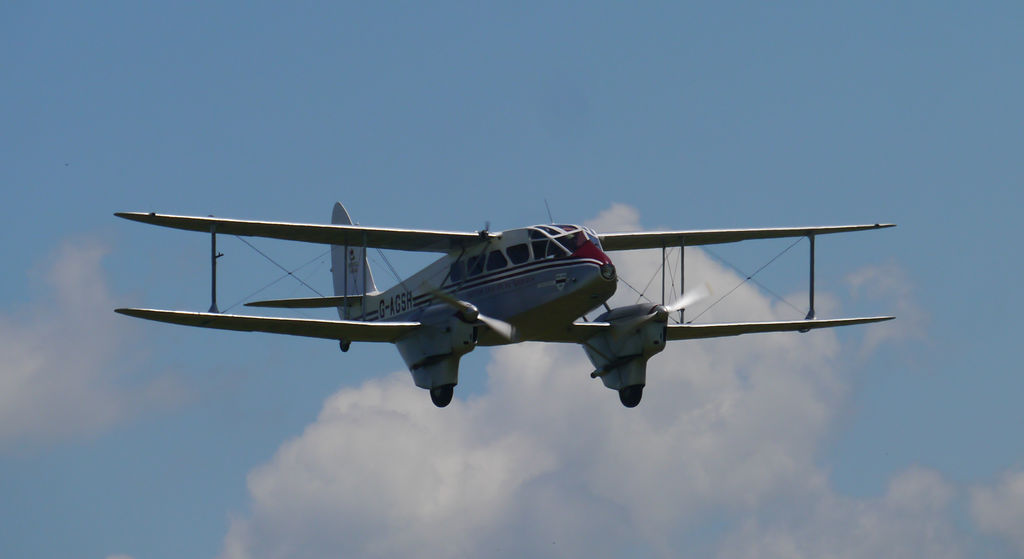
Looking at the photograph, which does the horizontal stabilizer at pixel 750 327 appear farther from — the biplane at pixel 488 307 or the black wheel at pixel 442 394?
the black wheel at pixel 442 394

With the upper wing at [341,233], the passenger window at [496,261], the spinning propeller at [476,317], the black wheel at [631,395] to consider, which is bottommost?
the black wheel at [631,395]

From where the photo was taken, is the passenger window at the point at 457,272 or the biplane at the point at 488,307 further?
the passenger window at the point at 457,272

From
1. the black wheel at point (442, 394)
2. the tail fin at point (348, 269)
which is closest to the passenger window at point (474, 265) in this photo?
the black wheel at point (442, 394)

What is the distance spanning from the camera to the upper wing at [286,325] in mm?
36594

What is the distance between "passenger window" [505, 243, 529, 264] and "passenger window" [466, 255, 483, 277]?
1110mm

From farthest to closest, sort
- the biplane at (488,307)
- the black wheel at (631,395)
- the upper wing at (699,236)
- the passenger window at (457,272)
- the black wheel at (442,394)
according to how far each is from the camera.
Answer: the upper wing at (699,236)
the black wheel at (631,395)
the passenger window at (457,272)
the black wheel at (442,394)
the biplane at (488,307)

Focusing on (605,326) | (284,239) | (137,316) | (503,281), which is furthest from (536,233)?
(137,316)

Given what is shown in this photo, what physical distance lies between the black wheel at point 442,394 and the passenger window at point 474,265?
3.17 metres

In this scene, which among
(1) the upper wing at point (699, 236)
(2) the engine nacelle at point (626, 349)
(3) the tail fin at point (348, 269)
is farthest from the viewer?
(3) the tail fin at point (348, 269)

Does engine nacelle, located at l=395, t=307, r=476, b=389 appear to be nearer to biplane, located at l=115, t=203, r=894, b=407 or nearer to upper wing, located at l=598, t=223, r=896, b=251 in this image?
biplane, located at l=115, t=203, r=894, b=407

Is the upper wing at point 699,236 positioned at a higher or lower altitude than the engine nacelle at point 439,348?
higher

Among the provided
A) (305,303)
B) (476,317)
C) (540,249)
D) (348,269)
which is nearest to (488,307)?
(476,317)

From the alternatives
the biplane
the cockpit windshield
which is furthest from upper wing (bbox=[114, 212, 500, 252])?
the cockpit windshield

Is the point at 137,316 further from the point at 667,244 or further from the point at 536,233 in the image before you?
the point at 667,244
